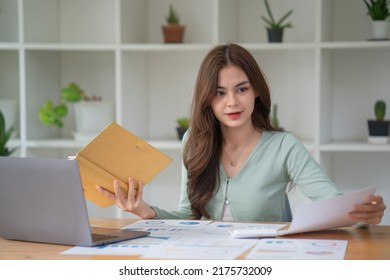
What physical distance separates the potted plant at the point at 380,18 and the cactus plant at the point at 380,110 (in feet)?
1.05

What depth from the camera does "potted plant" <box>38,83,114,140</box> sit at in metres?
3.69

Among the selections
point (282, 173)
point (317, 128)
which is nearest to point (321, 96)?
point (317, 128)

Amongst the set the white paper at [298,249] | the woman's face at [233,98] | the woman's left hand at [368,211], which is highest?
the woman's face at [233,98]

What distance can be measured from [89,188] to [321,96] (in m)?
1.68

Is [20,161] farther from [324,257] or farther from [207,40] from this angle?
[207,40]

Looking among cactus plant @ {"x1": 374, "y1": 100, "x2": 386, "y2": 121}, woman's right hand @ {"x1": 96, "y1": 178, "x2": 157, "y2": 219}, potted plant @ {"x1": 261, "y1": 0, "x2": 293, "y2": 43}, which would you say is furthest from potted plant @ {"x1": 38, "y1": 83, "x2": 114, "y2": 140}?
woman's right hand @ {"x1": 96, "y1": 178, "x2": 157, "y2": 219}

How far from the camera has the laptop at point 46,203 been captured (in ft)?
5.88

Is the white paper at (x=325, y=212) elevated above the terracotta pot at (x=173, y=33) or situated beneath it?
situated beneath

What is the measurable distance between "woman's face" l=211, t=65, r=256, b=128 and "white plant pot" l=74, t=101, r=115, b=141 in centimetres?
143

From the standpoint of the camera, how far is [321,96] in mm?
3426

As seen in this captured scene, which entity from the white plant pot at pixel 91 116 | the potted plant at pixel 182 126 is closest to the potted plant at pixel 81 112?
the white plant pot at pixel 91 116

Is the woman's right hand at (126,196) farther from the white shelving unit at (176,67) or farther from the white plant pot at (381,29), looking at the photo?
the white plant pot at (381,29)

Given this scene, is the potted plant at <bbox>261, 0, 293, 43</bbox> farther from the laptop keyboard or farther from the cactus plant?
the laptop keyboard

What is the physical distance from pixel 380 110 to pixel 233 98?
53.1 inches
